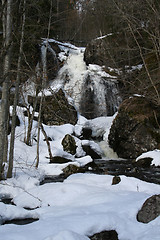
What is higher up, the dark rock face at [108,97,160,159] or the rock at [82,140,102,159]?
the dark rock face at [108,97,160,159]

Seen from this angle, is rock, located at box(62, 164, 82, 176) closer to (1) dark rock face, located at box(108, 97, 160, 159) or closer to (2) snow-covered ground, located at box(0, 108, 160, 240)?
(2) snow-covered ground, located at box(0, 108, 160, 240)

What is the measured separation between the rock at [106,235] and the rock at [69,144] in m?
8.69

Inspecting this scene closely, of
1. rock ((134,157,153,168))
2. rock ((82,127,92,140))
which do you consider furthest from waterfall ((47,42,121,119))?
rock ((134,157,153,168))

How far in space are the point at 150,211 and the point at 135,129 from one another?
10021 mm

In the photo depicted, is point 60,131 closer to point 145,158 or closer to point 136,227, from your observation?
point 145,158

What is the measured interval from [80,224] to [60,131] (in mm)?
10634

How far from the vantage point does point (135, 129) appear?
13344 mm

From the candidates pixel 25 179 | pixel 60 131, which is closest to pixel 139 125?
pixel 60 131

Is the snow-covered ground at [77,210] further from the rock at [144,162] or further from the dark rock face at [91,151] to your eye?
the dark rock face at [91,151]

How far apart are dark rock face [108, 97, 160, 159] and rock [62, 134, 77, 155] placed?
3368mm

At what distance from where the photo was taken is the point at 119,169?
10.3 m

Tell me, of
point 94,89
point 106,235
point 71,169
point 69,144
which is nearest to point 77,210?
point 106,235

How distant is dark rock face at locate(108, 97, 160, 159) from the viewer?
42.0ft

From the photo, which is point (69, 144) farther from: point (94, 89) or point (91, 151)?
point (94, 89)
